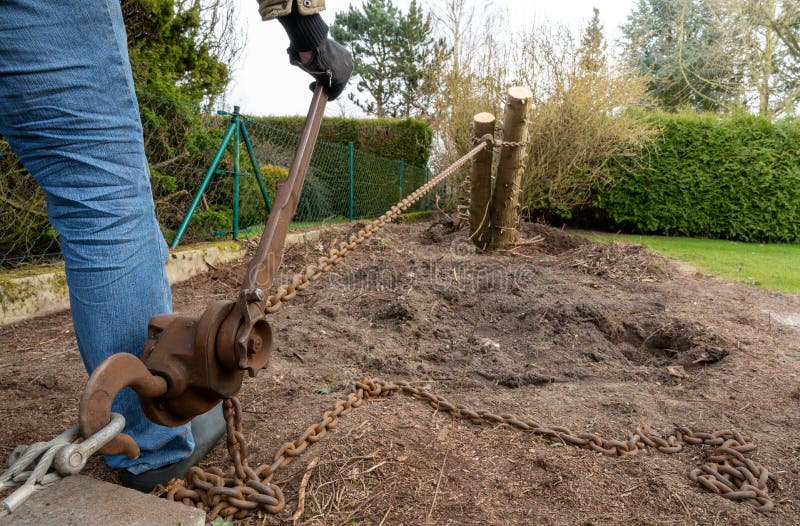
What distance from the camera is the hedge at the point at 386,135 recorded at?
14.0m

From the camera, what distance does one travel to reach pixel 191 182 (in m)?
5.49

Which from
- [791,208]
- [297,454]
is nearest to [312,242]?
[297,454]

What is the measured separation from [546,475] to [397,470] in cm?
45

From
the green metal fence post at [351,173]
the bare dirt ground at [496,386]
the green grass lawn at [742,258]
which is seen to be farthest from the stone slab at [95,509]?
the green metal fence post at [351,173]

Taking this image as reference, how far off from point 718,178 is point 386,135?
321 inches

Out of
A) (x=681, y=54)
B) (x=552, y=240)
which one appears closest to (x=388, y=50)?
(x=681, y=54)

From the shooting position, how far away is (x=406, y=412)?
6.42 ft

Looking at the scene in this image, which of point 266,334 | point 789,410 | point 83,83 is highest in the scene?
point 83,83

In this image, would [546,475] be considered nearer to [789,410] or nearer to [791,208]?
[789,410]

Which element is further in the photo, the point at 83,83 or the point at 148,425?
the point at 148,425

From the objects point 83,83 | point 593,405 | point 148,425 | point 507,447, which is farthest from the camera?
point 593,405

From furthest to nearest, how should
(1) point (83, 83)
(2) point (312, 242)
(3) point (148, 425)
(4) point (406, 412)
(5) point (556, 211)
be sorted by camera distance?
1. (5) point (556, 211)
2. (2) point (312, 242)
3. (4) point (406, 412)
4. (3) point (148, 425)
5. (1) point (83, 83)

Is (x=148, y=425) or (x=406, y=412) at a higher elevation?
(x=148, y=425)

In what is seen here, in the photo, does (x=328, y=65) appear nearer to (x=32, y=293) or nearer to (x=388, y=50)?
(x=32, y=293)
